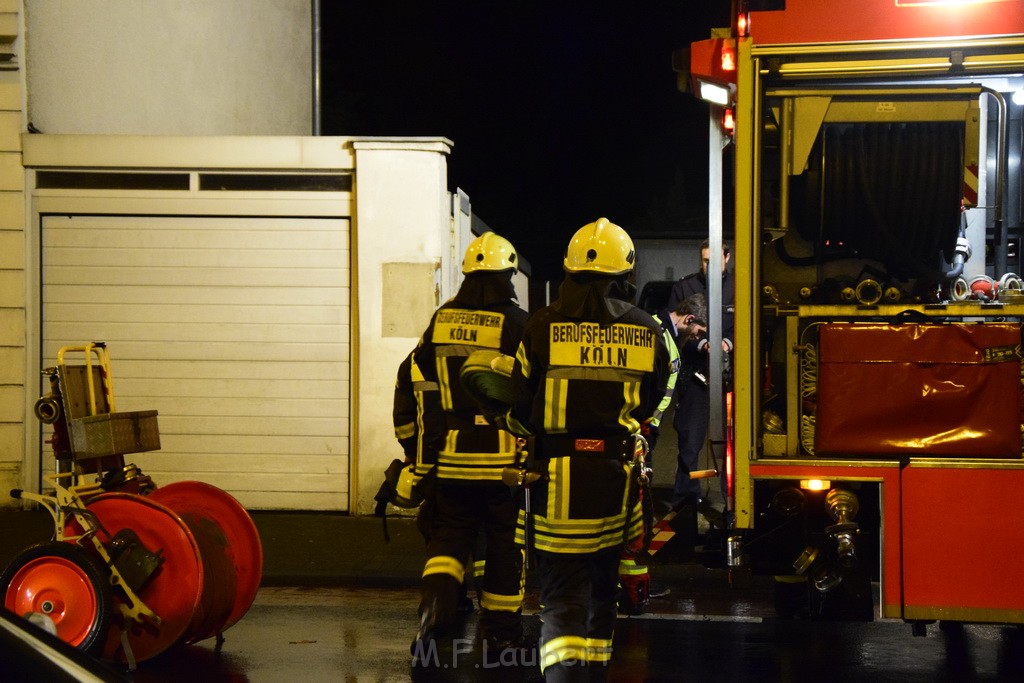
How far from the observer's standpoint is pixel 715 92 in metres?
5.79

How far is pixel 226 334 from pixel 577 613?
6118mm

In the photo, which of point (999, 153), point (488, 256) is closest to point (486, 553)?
point (488, 256)

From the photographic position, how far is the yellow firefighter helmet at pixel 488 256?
19.8 ft

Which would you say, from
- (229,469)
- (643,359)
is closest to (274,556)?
(229,469)

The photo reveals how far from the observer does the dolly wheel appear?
212 inches

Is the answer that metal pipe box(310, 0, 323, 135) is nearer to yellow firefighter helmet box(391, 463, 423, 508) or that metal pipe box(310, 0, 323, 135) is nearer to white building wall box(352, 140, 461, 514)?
white building wall box(352, 140, 461, 514)

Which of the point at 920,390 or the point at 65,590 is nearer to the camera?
the point at 920,390

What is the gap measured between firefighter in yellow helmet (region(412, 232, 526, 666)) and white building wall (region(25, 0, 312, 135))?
6.07 m

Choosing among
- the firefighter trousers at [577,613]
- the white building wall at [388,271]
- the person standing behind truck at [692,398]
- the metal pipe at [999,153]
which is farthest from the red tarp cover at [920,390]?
the white building wall at [388,271]

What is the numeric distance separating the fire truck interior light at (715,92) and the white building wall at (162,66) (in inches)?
269

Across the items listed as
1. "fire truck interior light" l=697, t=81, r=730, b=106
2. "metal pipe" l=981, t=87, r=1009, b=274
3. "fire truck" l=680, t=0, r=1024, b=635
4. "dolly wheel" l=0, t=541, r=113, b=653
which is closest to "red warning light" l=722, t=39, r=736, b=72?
"fire truck" l=680, t=0, r=1024, b=635

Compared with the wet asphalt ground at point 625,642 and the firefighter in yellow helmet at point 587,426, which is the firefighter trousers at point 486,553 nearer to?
the wet asphalt ground at point 625,642

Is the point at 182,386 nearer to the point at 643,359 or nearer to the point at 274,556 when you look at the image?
the point at 274,556

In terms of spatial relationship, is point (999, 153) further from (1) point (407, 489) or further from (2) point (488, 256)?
(1) point (407, 489)
